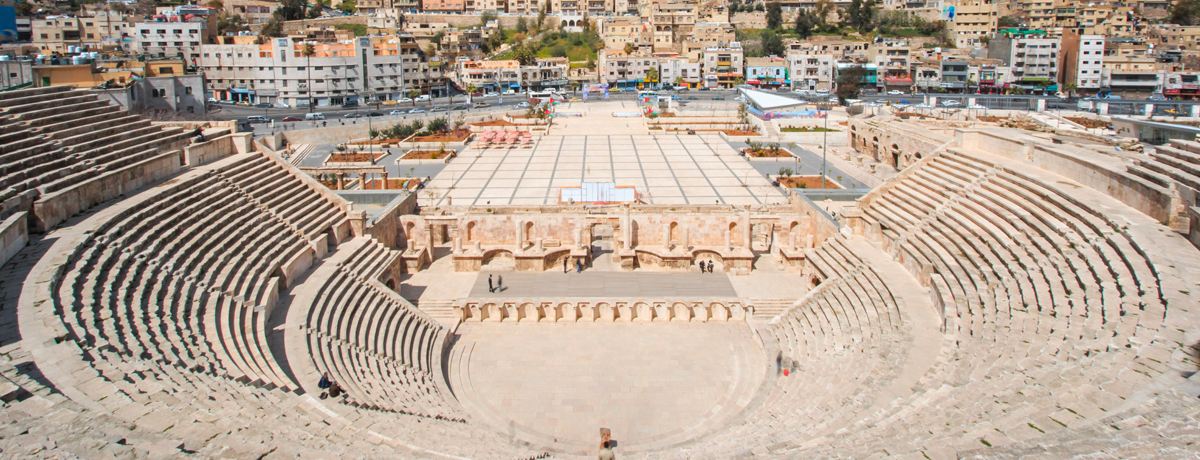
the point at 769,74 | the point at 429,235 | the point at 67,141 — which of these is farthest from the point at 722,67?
the point at 67,141

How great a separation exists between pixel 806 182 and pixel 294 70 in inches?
1945

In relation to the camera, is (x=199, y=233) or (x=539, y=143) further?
(x=539, y=143)

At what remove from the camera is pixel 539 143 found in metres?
53.9

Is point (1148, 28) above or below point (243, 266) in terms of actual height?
above

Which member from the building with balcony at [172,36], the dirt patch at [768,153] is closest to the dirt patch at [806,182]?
the dirt patch at [768,153]

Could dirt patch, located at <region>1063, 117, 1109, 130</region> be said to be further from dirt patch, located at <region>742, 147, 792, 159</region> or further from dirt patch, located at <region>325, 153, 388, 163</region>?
dirt patch, located at <region>325, 153, 388, 163</region>

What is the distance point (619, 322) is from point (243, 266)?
9912 mm

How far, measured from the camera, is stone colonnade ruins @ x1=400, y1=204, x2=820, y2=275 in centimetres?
2631

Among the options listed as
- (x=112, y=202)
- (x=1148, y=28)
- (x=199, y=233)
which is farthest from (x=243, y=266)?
(x=1148, y=28)

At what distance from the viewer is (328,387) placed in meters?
14.7

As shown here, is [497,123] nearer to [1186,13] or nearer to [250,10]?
[250,10]

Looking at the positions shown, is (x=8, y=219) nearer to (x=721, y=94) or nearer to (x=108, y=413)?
(x=108, y=413)

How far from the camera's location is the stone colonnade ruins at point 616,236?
2631 cm

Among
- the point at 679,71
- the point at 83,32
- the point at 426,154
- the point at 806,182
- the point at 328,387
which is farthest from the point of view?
the point at 679,71
